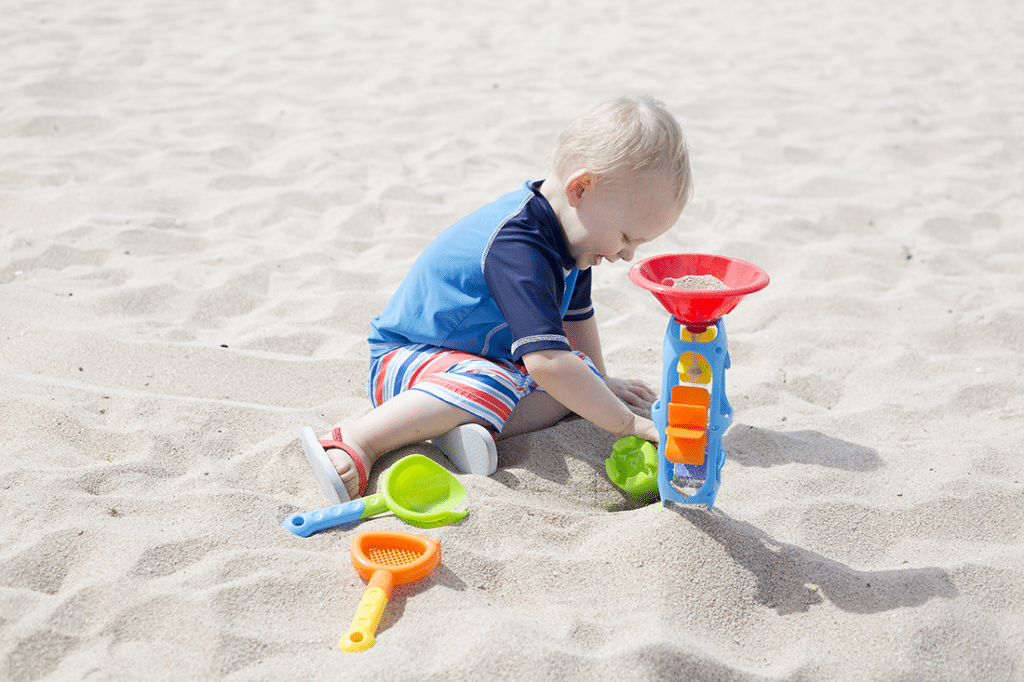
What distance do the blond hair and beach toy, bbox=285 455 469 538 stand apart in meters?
0.75

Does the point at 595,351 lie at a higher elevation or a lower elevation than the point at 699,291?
lower

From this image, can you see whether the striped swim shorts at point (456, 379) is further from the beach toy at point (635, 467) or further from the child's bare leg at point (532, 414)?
the beach toy at point (635, 467)

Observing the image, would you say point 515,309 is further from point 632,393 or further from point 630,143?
point 632,393

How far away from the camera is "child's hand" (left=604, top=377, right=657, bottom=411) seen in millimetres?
2473

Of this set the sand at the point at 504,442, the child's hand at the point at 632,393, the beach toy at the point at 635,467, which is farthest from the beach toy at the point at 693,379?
the child's hand at the point at 632,393

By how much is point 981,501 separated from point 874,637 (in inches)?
23.4

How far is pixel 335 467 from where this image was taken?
6.52 ft

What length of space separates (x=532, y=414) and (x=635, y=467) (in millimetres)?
352

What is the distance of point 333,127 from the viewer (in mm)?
4676

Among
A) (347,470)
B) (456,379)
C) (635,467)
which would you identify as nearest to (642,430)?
(635,467)

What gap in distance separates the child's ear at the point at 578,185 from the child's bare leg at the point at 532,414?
51 centimetres

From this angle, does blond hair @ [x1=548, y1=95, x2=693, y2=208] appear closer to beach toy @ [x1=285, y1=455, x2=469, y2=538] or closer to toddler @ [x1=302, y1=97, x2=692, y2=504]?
toddler @ [x1=302, y1=97, x2=692, y2=504]

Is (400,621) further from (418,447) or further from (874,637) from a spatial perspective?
(874,637)

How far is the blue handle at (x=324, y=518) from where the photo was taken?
1813 millimetres
